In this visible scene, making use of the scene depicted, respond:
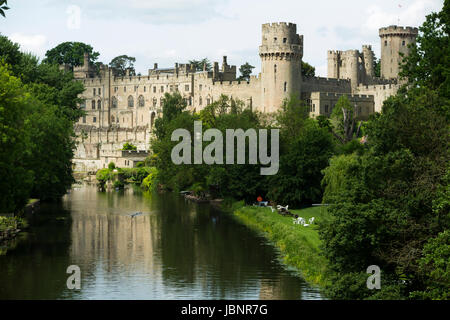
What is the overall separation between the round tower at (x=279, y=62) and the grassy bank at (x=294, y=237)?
1034 inches

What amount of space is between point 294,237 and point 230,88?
50916 millimetres

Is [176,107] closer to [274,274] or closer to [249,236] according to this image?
[249,236]

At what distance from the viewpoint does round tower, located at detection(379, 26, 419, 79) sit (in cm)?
8531

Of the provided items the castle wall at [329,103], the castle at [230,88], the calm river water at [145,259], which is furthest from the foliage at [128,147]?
the calm river water at [145,259]

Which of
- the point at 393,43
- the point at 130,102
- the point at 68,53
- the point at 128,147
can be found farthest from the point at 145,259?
the point at 68,53

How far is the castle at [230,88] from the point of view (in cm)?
6875

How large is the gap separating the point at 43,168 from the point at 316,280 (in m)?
21.8

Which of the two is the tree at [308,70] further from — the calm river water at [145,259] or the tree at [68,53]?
the calm river water at [145,259]

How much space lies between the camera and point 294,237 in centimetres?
3033

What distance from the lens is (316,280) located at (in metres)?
24.8

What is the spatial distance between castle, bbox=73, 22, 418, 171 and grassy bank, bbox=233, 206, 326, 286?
87.9 feet

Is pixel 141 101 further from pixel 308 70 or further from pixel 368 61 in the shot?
pixel 368 61

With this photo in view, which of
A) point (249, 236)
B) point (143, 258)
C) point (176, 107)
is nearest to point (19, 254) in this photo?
point (143, 258)

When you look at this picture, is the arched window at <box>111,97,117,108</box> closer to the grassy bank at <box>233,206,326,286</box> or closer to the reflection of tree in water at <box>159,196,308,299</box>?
the grassy bank at <box>233,206,326,286</box>
